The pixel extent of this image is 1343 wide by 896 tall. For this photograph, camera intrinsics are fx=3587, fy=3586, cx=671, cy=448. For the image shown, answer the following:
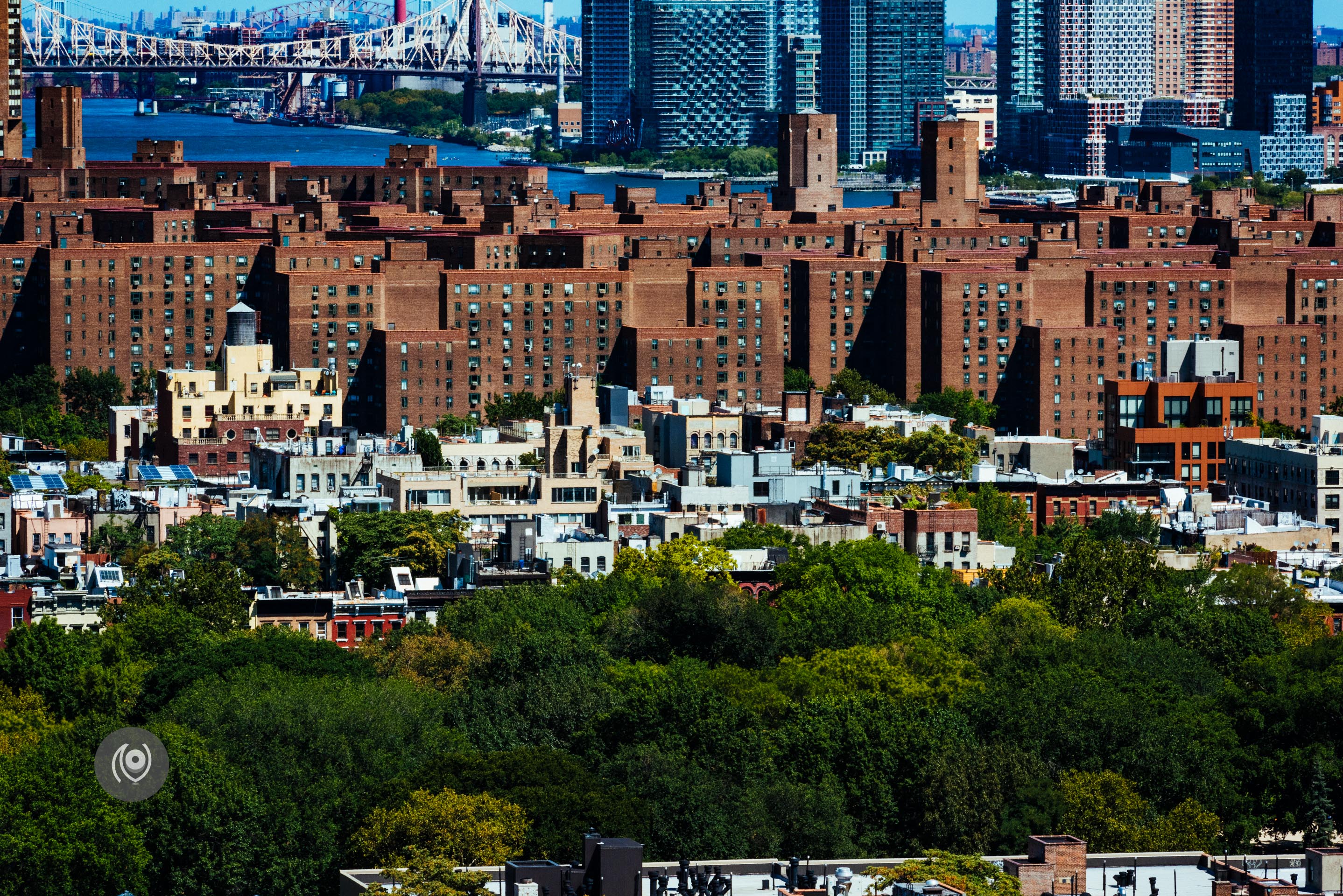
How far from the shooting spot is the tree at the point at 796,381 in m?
130

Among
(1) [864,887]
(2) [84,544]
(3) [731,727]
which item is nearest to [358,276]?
(2) [84,544]

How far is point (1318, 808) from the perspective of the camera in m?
53.2

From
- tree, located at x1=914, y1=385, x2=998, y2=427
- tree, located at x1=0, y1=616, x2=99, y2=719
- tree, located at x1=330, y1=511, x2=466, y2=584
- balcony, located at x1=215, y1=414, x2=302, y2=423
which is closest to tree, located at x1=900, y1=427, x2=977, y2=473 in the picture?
balcony, located at x1=215, y1=414, x2=302, y2=423

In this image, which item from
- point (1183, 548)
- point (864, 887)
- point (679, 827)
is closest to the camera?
point (864, 887)

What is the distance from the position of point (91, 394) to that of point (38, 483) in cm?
3109

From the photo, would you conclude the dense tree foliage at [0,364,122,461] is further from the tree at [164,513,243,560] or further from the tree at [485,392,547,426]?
the tree at [164,513,243,560]

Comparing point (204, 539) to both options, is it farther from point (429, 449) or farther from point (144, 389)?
point (144, 389)

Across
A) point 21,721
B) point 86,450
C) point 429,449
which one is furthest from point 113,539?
point 86,450

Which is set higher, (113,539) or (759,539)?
(759,539)

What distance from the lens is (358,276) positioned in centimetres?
12925

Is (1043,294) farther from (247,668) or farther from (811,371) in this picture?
(247,668)

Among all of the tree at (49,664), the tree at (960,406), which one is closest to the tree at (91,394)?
the tree at (960,406)

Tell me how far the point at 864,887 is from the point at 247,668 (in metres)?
22.2

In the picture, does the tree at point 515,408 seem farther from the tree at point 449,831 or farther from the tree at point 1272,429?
the tree at point 449,831
